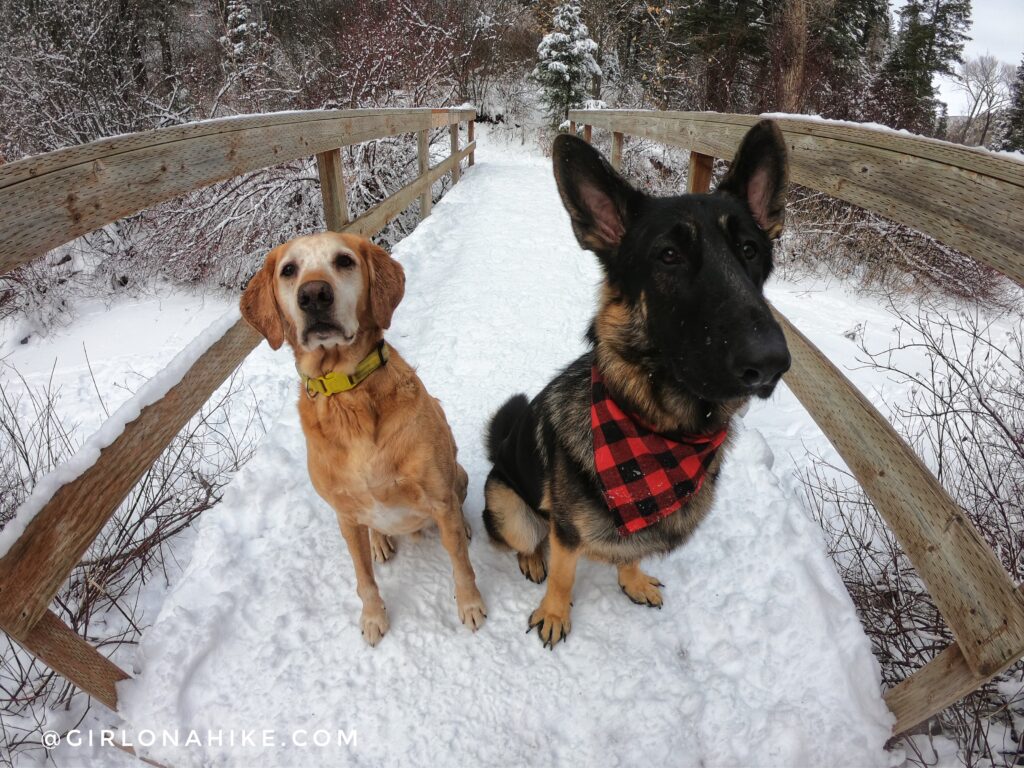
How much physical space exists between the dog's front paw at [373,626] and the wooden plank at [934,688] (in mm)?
1885

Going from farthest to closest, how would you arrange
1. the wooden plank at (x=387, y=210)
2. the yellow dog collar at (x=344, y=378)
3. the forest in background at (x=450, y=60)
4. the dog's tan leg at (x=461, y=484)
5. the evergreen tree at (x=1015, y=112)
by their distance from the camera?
the evergreen tree at (x=1015, y=112) → the forest in background at (x=450, y=60) → the wooden plank at (x=387, y=210) → the dog's tan leg at (x=461, y=484) → the yellow dog collar at (x=344, y=378)

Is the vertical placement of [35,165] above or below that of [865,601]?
above

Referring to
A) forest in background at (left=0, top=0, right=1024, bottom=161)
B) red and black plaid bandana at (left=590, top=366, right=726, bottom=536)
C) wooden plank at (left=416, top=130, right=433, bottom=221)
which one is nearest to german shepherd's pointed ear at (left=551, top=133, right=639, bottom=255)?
red and black plaid bandana at (left=590, top=366, right=726, bottom=536)

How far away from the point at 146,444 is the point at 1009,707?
3.24 metres

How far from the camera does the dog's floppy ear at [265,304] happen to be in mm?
1955

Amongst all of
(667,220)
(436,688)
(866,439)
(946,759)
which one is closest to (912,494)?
(866,439)

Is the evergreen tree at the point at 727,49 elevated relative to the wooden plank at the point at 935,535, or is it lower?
elevated

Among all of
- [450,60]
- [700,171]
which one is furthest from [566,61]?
[700,171]

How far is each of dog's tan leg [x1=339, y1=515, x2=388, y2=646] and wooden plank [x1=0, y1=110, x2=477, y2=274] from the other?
135cm

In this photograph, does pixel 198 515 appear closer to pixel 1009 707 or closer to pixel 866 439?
pixel 866 439

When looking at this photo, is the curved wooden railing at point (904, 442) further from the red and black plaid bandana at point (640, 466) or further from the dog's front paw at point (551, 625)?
the dog's front paw at point (551, 625)

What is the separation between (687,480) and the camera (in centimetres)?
189

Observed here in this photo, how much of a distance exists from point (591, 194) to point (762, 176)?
66 centimetres

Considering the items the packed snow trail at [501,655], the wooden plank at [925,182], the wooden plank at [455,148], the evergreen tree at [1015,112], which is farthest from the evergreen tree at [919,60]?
the packed snow trail at [501,655]
